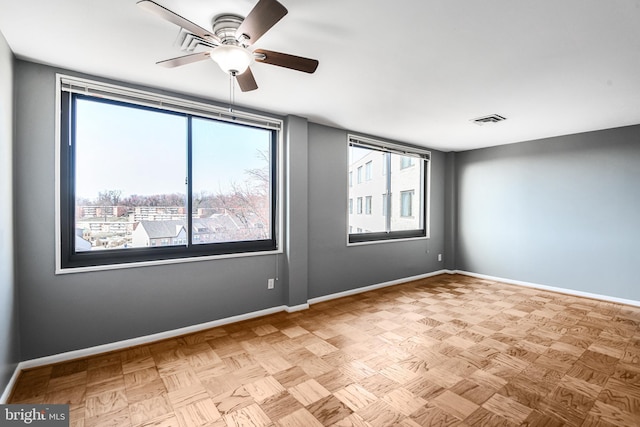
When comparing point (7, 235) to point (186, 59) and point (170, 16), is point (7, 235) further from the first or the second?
point (170, 16)

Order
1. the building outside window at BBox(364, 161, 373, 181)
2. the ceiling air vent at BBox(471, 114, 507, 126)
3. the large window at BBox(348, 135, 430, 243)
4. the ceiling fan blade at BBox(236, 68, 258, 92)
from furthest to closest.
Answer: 1. the building outside window at BBox(364, 161, 373, 181)
2. the large window at BBox(348, 135, 430, 243)
3. the ceiling air vent at BBox(471, 114, 507, 126)
4. the ceiling fan blade at BBox(236, 68, 258, 92)

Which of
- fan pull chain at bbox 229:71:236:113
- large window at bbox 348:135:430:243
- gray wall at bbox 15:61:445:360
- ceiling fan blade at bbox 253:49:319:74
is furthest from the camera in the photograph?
large window at bbox 348:135:430:243

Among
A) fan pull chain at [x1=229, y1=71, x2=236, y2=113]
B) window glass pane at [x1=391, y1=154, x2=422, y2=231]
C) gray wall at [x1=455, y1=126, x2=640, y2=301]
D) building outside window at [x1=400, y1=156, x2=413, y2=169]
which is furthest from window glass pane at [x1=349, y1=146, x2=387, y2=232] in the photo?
fan pull chain at [x1=229, y1=71, x2=236, y2=113]

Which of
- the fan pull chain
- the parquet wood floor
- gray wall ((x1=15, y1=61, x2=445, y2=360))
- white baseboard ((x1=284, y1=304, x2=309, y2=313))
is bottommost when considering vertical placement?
the parquet wood floor

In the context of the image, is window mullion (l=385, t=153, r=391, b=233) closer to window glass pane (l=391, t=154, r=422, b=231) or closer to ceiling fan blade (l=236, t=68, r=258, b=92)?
window glass pane (l=391, t=154, r=422, b=231)

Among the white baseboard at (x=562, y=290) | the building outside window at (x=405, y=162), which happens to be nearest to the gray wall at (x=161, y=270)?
the building outside window at (x=405, y=162)

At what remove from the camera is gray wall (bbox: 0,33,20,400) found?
1947 mm

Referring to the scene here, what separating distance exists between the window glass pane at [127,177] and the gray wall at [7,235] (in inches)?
16.5

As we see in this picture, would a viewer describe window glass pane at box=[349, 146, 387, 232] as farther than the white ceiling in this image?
Yes

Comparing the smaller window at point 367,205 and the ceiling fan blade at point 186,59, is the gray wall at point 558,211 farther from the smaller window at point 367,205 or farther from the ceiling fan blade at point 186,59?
the ceiling fan blade at point 186,59

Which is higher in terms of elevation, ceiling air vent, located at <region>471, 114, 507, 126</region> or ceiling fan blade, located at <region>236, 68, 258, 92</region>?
ceiling air vent, located at <region>471, 114, 507, 126</region>

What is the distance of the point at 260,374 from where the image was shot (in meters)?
2.29

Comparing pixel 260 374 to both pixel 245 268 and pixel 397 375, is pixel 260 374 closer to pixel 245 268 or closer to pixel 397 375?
pixel 397 375

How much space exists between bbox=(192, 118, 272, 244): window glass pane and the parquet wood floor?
3.45 feet
